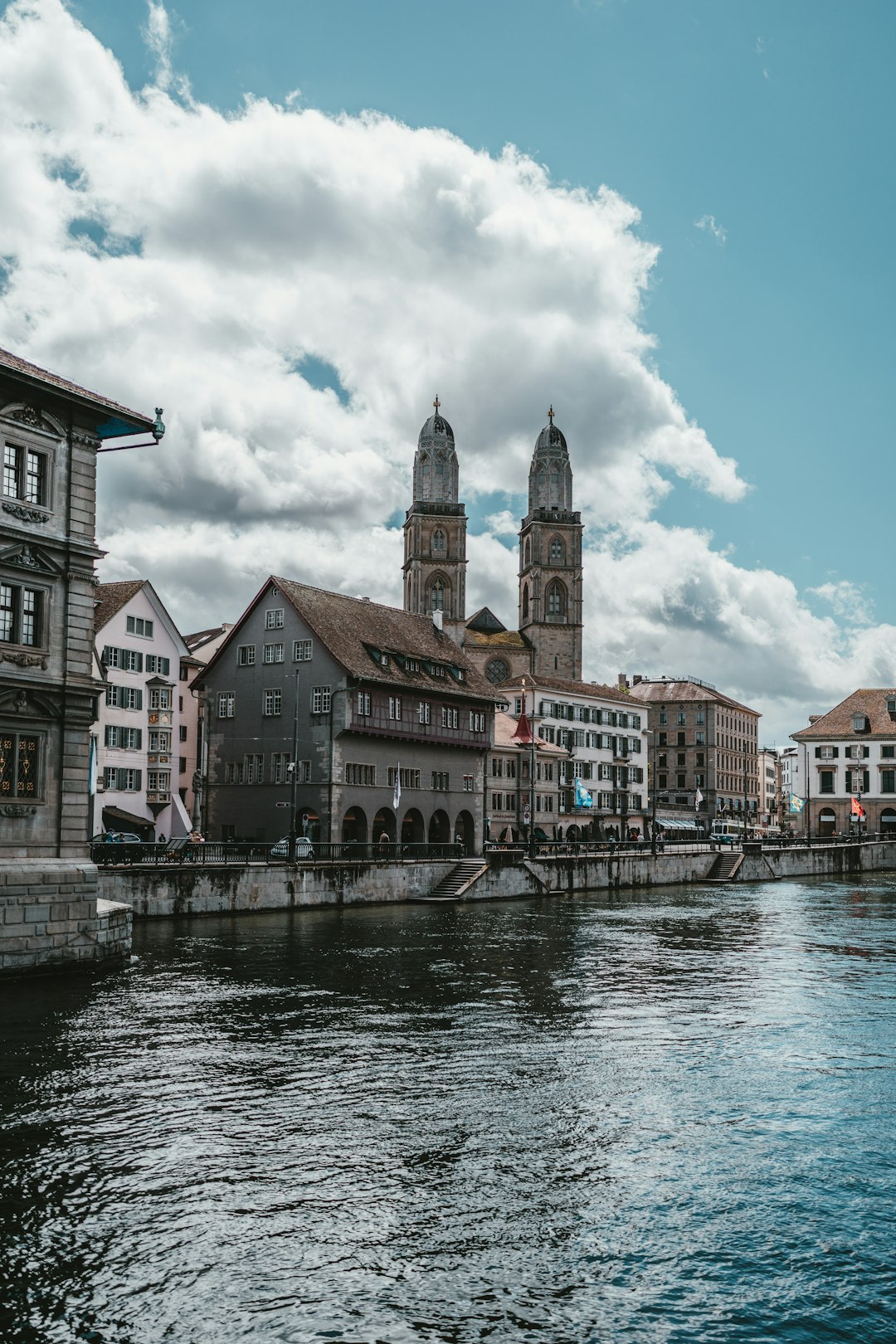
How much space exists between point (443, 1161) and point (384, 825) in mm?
53891

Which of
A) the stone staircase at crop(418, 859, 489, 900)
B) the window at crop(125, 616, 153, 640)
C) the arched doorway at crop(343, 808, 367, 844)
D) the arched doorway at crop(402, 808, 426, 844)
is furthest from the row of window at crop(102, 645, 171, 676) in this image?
Result: the stone staircase at crop(418, 859, 489, 900)

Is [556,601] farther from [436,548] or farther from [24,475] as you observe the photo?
[24,475]

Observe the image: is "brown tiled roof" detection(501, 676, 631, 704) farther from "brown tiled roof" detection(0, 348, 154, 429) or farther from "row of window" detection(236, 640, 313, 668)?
"brown tiled roof" detection(0, 348, 154, 429)

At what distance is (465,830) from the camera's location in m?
77.6

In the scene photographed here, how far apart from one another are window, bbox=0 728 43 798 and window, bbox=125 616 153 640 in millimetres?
36973

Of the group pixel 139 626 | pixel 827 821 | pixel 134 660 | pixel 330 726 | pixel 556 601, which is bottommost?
pixel 827 821

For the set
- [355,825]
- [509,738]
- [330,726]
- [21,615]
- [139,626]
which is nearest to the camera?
[21,615]

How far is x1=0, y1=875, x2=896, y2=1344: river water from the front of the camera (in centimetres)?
1122

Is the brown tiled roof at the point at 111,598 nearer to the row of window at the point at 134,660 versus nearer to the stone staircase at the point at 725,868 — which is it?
the row of window at the point at 134,660

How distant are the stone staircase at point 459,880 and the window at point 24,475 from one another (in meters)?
31.9

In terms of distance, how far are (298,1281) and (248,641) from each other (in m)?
59.5

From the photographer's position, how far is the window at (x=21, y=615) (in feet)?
91.0

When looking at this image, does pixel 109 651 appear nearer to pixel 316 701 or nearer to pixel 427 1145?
pixel 316 701

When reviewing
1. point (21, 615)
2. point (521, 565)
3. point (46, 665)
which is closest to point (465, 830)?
point (46, 665)
